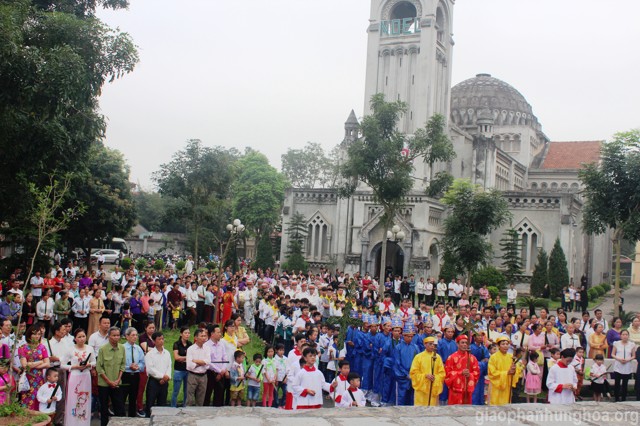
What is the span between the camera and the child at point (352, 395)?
33.4 feet

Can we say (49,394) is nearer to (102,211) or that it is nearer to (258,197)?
(102,211)

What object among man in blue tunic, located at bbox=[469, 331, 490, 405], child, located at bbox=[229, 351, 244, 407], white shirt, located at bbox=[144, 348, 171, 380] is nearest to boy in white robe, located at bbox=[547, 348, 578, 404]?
man in blue tunic, located at bbox=[469, 331, 490, 405]

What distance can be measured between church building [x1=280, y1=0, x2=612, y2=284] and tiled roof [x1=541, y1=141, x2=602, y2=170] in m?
1.93

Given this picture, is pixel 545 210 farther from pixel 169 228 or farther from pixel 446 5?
pixel 169 228

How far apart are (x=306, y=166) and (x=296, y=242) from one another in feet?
98.7

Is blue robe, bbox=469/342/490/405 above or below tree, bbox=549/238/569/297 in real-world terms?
below

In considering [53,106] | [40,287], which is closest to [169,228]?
[40,287]

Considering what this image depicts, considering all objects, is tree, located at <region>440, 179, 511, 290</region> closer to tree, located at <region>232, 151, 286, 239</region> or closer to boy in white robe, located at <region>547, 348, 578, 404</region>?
boy in white robe, located at <region>547, 348, 578, 404</region>

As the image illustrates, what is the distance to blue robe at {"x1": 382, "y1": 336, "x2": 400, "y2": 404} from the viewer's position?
12156 mm

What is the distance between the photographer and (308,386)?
10.0 metres

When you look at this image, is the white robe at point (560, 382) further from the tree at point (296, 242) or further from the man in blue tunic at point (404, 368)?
the tree at point (296, 242)

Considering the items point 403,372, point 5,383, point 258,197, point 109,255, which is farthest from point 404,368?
point 258,197

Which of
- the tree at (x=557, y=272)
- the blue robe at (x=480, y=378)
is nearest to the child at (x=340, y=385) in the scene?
the blue robe at (x=480, y=378)

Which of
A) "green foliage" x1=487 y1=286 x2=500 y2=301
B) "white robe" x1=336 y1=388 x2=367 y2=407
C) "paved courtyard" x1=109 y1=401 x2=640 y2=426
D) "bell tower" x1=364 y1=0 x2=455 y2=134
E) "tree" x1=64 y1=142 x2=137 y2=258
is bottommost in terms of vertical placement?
"white robe" x1=336 y1=388 x2=367 y2=407
